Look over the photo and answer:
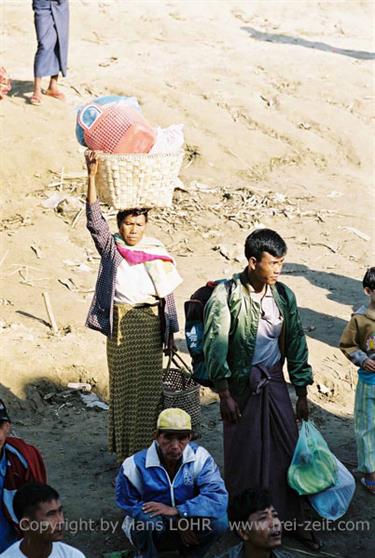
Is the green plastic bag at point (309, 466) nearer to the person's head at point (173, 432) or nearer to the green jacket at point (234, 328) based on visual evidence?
the green jacket at point (234, 328)

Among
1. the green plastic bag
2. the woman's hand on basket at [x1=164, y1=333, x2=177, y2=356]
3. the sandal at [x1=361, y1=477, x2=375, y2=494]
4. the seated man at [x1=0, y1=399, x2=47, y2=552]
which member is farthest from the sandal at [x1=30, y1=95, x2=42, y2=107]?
the seated man at [x1=0, y1=399, x2=47, y2=552]

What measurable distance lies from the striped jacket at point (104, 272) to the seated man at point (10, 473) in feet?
4.40

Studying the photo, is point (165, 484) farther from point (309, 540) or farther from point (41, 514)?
point (309, 540)

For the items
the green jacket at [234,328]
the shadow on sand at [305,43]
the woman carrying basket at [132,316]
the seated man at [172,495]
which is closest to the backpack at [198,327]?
the green jacket at [234,328]

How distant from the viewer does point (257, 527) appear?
435 centimetres

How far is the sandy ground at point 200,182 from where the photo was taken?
728cm

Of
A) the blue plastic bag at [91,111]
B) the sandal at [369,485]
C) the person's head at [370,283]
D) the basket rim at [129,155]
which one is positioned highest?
Result: the blue plastic bag at [91,111]

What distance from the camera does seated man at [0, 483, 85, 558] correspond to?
4191mm

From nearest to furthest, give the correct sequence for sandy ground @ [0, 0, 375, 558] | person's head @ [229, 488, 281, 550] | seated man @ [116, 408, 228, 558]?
person's head @ [229, 488, 281, 550]
seated man @ [116, 408, 228, 558]
sandy ground @ [0, 0, 375, 558]

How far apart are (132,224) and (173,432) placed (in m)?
1.42

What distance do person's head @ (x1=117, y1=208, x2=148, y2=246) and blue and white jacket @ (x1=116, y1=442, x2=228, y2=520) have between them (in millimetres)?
1361

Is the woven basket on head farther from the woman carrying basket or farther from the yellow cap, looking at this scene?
the yellow cap

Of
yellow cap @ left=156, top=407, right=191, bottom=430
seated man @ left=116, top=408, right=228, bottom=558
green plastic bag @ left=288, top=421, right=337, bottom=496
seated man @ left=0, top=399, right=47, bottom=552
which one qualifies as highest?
yellow cap @ left=156, top=407, right=191, bottom=430

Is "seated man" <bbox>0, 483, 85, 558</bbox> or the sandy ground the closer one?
"seated man" <bbox>0, 483, 85, 558</bbox>
